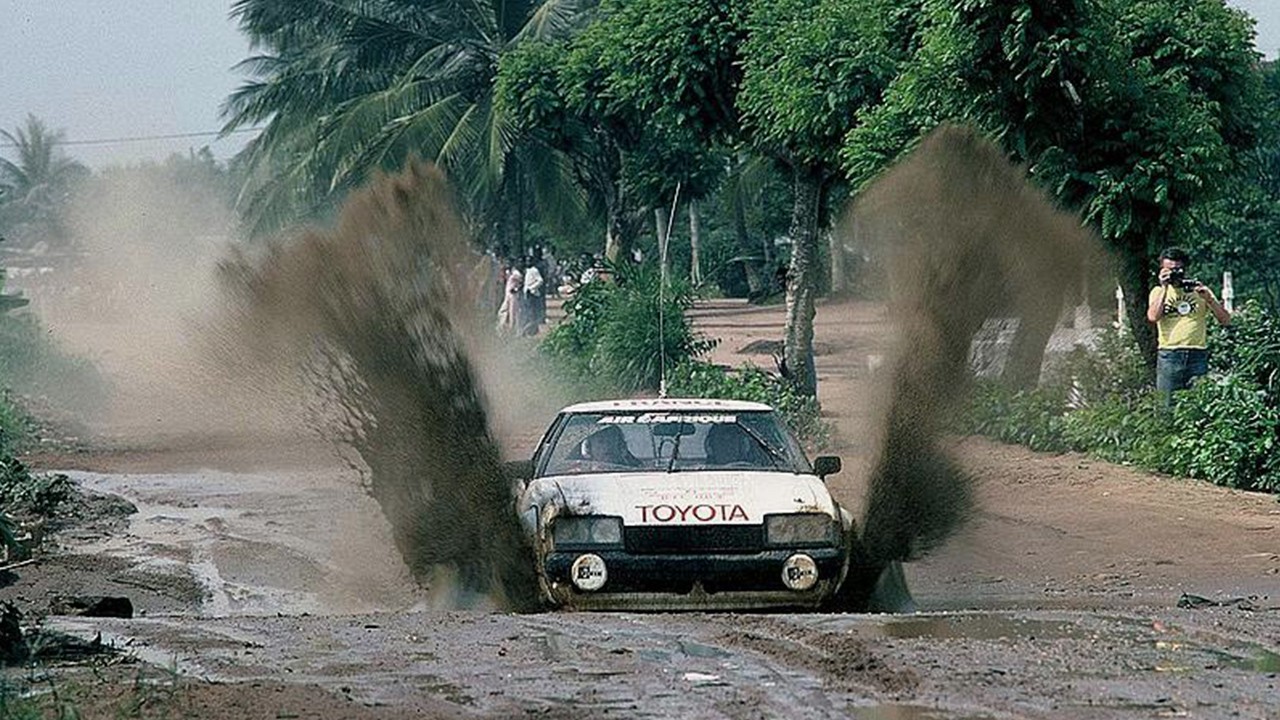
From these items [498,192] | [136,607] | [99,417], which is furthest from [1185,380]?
[498,192]

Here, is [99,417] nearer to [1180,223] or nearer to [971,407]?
[1180,223]

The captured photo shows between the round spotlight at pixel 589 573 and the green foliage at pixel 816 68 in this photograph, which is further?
the green foliage at pixel 816 68

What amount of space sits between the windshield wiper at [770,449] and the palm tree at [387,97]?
2598 centimetres

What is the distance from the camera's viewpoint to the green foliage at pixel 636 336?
27.4 meters

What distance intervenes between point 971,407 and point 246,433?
680 centimetres

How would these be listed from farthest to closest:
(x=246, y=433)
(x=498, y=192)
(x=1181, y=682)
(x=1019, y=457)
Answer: (x=498, y=192) < (x=1019, y=457) < (x=246, y=433) < (x=1181, y=682)

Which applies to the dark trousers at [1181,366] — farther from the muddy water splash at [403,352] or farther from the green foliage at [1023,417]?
the muddy water splash at [403,352]

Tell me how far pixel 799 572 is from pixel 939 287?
3.00m

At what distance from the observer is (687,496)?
10195 millimetres

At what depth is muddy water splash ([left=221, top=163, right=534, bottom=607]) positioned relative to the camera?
1148 cm

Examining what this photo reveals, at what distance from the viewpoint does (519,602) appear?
10.6 m

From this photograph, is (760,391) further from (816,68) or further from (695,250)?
(695,250)

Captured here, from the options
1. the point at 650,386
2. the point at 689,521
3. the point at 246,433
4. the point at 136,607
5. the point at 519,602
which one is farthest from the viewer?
the point at 650,386

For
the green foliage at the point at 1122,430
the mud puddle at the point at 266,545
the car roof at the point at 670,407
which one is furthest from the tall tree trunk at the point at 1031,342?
the mud puddle at the point at 266,545
